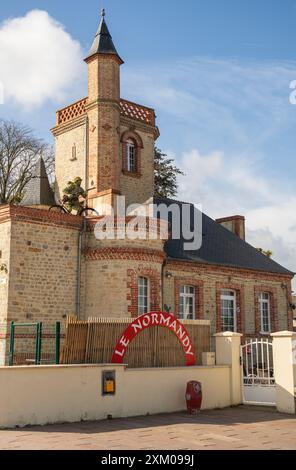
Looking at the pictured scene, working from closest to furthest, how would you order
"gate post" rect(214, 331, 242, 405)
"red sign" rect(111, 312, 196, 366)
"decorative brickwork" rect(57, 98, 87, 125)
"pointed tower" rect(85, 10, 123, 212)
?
"red sign" rect(111, 312, 196, 366) < "gate post" rect(214, 331, 242, 405) < "pointed tower" rect(85, 10, 123, 212) < "decorative brickwork" rect(57, 98, 87, 125)

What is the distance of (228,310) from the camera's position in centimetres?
2402

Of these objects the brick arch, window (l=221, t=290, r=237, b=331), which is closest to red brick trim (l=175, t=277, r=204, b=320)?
window (l=221, t=290, r=237, b=331)

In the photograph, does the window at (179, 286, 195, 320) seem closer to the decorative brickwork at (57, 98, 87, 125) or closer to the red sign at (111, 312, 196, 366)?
the red sign at (111, 312, 196, 366)

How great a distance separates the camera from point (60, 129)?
26.2 metres

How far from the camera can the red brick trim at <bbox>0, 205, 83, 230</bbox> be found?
56.3ft

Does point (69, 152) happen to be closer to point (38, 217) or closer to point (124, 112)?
point (124, 112)

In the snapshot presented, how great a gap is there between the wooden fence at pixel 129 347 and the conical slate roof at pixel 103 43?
1391 cm

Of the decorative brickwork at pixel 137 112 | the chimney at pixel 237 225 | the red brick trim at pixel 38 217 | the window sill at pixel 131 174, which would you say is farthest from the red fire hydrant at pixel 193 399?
the chimney at pixel 237 225

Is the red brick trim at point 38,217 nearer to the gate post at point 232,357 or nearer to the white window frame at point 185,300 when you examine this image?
the white window frame at point 185,300

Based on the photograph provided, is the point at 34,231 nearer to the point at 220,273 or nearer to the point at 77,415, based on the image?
the point at 77,415

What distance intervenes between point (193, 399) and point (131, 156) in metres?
14.6

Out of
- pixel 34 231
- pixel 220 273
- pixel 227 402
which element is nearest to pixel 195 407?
pixel 227 402

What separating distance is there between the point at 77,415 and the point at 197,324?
15.0 feet

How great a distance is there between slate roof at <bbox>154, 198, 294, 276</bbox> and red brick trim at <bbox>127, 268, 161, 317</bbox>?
253 cm
